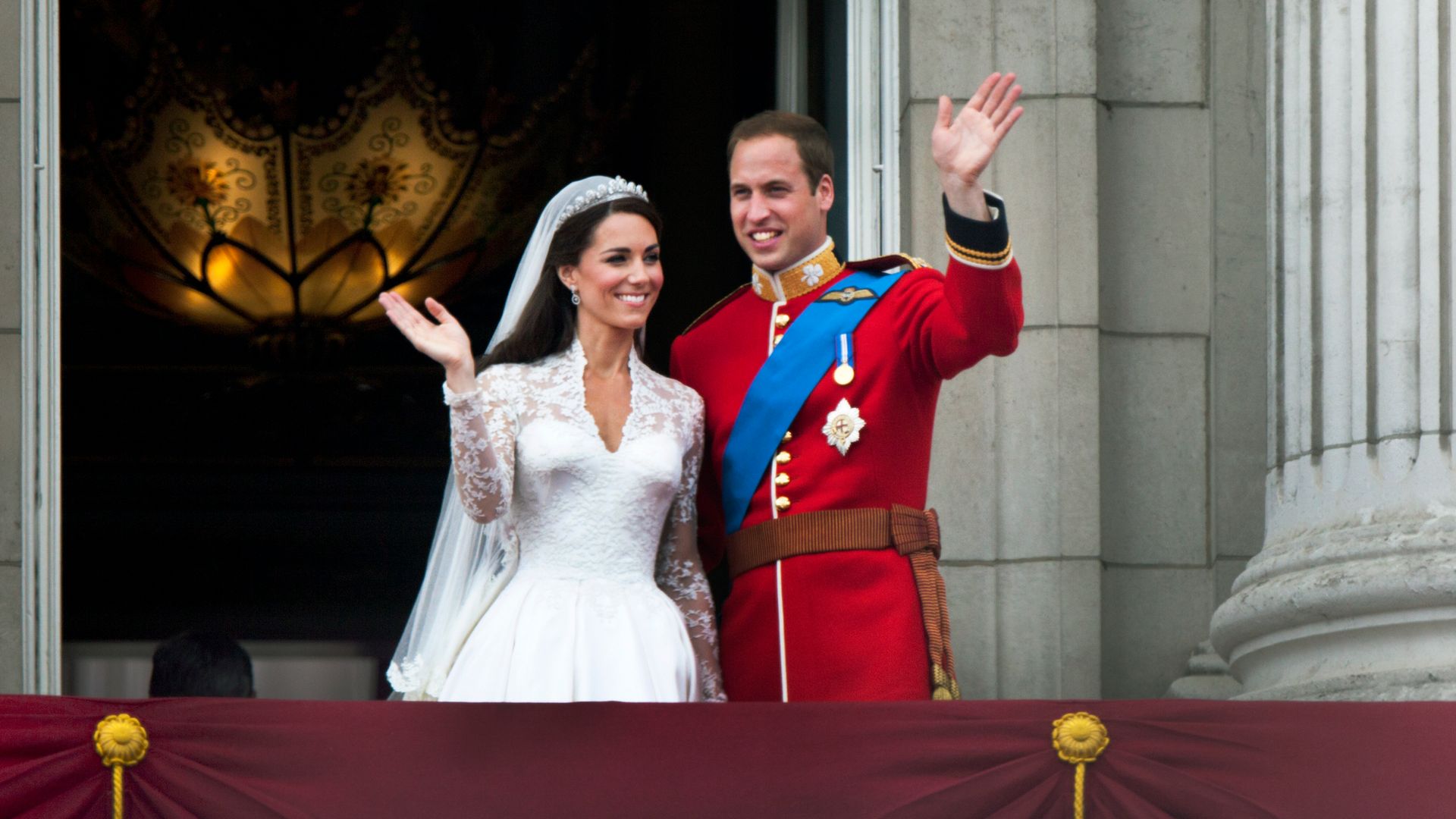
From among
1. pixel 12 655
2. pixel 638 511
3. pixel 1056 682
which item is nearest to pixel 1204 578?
pixel 1056 682

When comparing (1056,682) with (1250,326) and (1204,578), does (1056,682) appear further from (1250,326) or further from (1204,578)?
(1250,326)

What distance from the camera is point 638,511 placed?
458 cm

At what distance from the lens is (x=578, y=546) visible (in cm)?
456

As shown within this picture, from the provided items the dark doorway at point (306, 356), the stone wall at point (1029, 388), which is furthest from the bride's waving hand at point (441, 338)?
the dark doorway at point (306, 356)

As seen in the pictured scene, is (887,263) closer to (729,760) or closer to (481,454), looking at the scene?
(481,454)

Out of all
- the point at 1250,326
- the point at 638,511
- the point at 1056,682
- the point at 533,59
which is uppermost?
the point at 533,59

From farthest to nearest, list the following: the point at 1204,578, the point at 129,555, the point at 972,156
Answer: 1. the point at 129,555
2. the point at 1204,578
3. the point at 972,156

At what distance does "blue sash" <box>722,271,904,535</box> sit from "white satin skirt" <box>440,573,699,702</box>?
1.06 ft

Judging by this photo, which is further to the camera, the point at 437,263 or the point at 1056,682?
the point at 437,263

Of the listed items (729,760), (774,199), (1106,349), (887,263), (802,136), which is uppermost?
(802,136)

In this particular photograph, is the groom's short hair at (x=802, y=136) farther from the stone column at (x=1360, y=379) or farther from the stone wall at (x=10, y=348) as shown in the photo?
the stone wall at (x=10, y=348)

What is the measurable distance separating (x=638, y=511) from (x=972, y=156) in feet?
3.07

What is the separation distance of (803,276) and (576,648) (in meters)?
0.97

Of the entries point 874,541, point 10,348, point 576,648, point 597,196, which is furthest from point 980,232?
point 10,348
